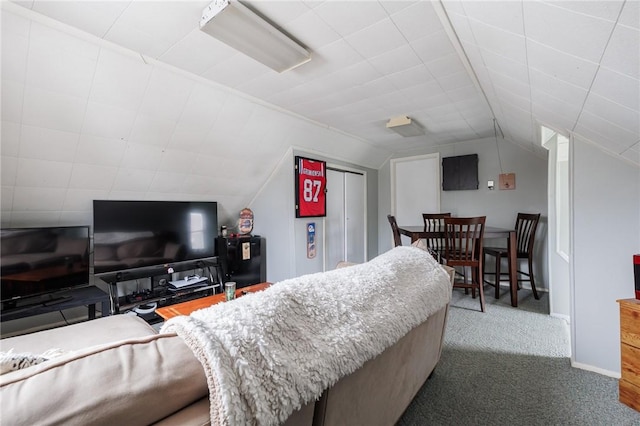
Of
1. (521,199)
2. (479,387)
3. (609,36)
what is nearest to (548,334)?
(479,387)

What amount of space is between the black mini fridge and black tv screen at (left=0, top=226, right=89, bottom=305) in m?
1.29

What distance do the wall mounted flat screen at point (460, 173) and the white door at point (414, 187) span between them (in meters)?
0.15

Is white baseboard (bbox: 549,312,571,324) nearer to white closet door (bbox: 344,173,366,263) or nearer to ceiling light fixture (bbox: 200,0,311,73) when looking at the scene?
white closet door (bbox: 344,173,366,263)

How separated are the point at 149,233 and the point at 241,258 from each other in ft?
3.35

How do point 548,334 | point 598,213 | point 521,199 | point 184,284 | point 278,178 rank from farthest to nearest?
point 521,199 → point 278,178 → point 184,284 → point 548,334 → point 598,213

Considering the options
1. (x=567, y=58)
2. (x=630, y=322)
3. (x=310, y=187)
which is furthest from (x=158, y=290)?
(x=630, y=322)

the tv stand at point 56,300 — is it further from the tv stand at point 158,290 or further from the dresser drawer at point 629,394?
the dresser drawer at point 629,394

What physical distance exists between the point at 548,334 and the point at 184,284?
3.46m

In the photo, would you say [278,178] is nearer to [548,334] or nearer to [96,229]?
[96,229]

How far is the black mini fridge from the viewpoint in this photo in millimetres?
3406

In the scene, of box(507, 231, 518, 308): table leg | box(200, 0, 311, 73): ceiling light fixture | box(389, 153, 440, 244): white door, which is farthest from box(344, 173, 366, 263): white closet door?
box(200, 0, 311, 73): ceiling light fixture

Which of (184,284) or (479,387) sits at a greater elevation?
(184,284)

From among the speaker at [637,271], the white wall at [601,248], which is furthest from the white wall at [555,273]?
the speaker at [637,271]

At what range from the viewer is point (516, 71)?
5.07 feet
